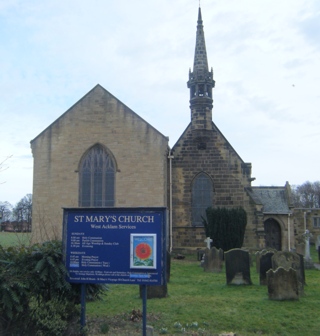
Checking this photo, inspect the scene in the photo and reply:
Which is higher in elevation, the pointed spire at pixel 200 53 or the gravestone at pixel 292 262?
the pointed spire at pixel 200 53

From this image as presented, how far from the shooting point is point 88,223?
24.9ft

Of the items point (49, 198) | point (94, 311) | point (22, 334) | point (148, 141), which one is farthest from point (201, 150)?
point (22, 334)

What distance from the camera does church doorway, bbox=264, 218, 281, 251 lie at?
30781mm

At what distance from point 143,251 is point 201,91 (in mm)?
20177

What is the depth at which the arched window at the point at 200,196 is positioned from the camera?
975 inches

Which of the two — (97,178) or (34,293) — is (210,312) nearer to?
(34,293)

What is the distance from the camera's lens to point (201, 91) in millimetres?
26266

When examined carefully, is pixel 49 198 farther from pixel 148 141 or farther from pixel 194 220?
pixel 194 220

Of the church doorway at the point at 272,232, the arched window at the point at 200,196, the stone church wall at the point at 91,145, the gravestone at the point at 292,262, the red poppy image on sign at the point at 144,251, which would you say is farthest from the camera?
the church doorway at the point at 272,232

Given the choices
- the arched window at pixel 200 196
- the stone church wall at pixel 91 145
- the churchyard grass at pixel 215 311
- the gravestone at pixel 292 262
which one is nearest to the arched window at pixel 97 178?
the stone church wall at pixel 91 145

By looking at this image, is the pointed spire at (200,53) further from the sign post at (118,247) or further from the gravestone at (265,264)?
the sign post at (118,247)

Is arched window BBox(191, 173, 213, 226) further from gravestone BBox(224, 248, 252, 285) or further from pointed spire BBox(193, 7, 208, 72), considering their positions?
gravestone BBox(224, 248, 252, 285)

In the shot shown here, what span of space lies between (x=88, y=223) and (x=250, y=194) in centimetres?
1820

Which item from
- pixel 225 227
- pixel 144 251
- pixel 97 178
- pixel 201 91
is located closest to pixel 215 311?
pixel 144 251
